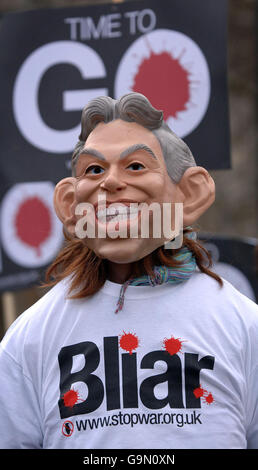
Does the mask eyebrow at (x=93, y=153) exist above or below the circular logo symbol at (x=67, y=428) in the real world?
above

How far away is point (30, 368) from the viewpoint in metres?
1.91

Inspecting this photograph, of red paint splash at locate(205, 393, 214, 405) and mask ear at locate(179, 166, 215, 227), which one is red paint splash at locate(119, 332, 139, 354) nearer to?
red paint splash at locate(205, 393, 214, 405)

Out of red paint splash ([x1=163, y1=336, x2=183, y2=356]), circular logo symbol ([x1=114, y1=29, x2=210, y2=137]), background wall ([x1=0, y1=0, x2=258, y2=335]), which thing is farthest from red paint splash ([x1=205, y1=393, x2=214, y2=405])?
background wall ([x1=0, y1=0, x2=258, y2=335])

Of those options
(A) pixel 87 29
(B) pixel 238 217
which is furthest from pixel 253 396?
(B) pixel 238 217

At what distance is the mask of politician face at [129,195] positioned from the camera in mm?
1844

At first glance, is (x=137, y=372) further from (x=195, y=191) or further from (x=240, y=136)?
(x=240, y=136)

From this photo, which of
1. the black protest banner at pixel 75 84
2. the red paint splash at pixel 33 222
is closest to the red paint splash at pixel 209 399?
the black protest banner at pixel 75 84

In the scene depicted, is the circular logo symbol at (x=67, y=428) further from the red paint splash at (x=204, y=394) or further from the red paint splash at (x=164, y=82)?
the red paint splash at (x=164, y=82)

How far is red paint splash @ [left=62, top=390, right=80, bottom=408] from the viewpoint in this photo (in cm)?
184

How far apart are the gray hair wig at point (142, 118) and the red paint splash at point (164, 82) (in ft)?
3.37

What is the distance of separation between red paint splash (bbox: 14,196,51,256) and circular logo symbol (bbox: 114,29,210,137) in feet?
2.18

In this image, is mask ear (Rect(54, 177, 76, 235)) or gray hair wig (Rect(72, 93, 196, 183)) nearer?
gray hair wig (Rect(72, 93, 196, 183))
